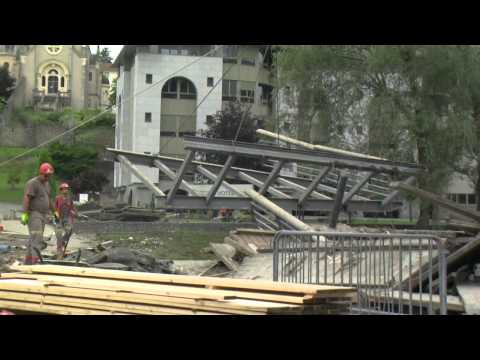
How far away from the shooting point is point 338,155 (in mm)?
19438

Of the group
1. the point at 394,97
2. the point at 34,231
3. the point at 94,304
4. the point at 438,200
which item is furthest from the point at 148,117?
the point at 94,304

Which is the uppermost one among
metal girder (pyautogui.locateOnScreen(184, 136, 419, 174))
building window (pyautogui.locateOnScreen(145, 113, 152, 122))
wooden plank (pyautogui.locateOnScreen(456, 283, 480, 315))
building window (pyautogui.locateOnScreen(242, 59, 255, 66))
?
building window (pyautogui.locateOnScreen(242, 59, 255, 66))

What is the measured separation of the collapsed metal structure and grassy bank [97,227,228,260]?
177 centimetres

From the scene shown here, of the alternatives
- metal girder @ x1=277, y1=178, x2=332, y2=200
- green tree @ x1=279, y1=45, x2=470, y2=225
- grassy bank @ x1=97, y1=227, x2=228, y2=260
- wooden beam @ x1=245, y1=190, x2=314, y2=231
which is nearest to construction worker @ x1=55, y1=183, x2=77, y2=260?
grassy bank @ x1=97, y1=227, x2=228, y2=260

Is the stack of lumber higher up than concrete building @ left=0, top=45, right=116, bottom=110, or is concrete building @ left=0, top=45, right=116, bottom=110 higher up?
concrete building @ left=0, top=45, right=116, bottom=110

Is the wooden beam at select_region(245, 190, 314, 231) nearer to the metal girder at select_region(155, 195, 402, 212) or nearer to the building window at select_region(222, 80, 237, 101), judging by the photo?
the metal girder at select_region(155, 195, 402, 212)

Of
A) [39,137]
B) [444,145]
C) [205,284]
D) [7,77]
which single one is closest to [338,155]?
[444,145]

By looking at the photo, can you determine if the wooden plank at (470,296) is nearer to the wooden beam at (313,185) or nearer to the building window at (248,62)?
the wooden beam at (313,185)

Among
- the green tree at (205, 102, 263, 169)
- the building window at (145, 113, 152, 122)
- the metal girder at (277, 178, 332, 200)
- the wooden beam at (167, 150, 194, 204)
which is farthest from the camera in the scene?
the building window at (145, 113, 152, 122)

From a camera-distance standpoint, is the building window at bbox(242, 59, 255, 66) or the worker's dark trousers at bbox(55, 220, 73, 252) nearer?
the worker's dark trousers at bbox(55, 220, 73, 252)

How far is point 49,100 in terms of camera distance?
114375 mm

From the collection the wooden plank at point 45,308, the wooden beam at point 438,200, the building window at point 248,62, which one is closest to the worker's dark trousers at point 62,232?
the wooden beam at point 438,200

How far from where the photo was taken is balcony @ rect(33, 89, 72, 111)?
370ft

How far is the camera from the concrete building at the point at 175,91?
197 ft
